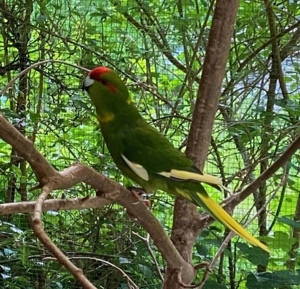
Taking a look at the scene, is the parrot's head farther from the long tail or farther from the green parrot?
the long tail

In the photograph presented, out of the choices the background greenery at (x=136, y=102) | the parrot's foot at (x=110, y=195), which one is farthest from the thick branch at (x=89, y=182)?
the background greenery at (x=136, y=102)

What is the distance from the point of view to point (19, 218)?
127cm

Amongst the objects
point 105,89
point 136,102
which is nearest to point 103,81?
point 105,89

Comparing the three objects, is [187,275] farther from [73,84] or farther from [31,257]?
[73,84]

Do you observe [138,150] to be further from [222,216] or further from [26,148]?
[26,148]

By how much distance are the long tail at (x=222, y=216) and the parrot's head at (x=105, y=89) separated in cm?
16

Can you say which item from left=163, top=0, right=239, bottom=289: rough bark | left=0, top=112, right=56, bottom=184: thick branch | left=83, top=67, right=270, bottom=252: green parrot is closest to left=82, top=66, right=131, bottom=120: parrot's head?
left=83, top=67, right=270, bottom=252: green parrot

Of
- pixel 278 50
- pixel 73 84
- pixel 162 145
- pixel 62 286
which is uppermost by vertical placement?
pixel 278 50

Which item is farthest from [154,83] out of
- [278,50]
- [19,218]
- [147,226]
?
[147,226]

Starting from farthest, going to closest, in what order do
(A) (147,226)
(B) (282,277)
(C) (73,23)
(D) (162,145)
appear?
1. (C) (73,23)
2. (B) (282,277)
3. (D) (162,145)
4. (A) (147,226)

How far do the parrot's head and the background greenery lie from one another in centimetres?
43

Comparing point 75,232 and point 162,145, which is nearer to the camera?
point 162,145

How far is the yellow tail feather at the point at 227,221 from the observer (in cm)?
62

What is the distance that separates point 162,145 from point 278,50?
65cm
